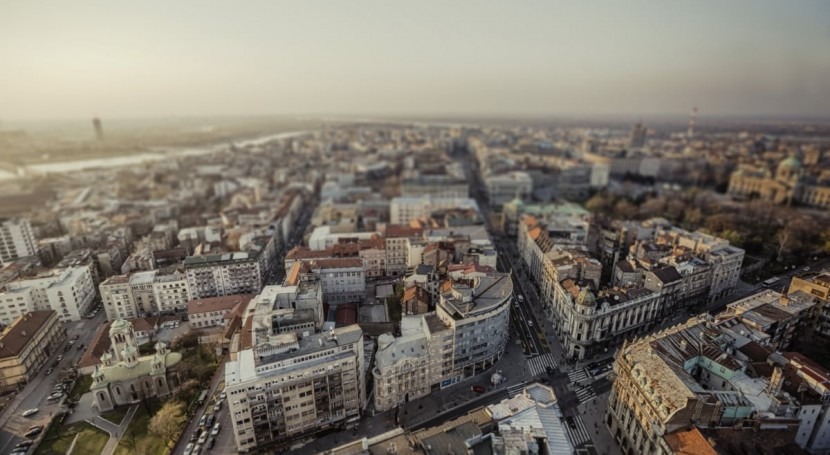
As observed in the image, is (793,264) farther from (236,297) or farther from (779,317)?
(236,297)

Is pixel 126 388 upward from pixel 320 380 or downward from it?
downward

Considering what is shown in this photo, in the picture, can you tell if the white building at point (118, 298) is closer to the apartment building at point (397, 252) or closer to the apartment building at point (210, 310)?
the apartment building at point (210, 310)

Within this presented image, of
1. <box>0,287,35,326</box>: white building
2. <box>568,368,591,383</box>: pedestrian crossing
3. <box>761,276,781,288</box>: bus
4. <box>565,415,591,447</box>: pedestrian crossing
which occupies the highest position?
<box>0,287,35,326</box>: white building

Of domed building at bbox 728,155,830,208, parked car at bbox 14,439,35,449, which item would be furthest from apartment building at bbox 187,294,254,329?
domed building at bbox 728,155,830,208

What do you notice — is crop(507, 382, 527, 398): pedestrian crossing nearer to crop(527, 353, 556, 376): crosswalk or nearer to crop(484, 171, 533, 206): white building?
crop(527, 353, 556, 376): crosswalk

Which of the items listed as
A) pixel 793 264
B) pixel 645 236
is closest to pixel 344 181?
pixel 645 236

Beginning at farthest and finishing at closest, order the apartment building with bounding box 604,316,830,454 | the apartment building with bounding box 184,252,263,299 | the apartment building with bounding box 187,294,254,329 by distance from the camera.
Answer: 1. the apartment building with bounding box 184,252,263,299
2. the apartment building with bounding box 187,294,254,329
3. the apartment building with bounding box 604,316,830,454

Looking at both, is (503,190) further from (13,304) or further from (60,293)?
(13,304)
